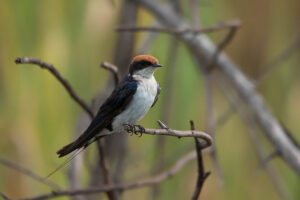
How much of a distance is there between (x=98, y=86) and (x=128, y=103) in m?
0.70

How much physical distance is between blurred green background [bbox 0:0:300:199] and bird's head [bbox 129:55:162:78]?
316 mm

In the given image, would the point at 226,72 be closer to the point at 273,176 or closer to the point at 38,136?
the point at 273,176

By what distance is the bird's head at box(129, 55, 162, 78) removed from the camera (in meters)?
2.12

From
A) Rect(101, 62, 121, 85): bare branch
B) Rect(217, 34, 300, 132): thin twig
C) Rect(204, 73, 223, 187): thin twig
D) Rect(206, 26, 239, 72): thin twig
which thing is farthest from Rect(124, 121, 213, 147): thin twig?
Rect(217, 34, 300, 132): thin twig

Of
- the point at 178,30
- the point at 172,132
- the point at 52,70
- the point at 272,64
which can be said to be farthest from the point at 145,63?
the point at 172,132

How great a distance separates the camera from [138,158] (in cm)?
271

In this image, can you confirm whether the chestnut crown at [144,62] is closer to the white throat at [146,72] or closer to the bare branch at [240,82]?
the white throat at [146,72]

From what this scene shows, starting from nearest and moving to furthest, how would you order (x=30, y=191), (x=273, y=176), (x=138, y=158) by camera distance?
(x=273, y=176) < (x=30, y=191) < (x=138, y=158)

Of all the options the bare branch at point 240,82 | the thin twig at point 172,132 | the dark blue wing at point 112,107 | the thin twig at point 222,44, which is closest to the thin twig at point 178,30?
the thin twig at point 222,44

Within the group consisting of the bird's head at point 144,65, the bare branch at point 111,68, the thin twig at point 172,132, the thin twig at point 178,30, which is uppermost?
the thin twig at point 178,30

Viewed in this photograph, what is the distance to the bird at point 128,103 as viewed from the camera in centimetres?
196

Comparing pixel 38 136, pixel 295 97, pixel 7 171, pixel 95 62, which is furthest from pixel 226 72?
pixel 7 171

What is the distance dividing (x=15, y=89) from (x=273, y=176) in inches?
36.8

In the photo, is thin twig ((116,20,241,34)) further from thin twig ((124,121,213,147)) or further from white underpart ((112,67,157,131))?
thin twig ((124,121,213,147))
